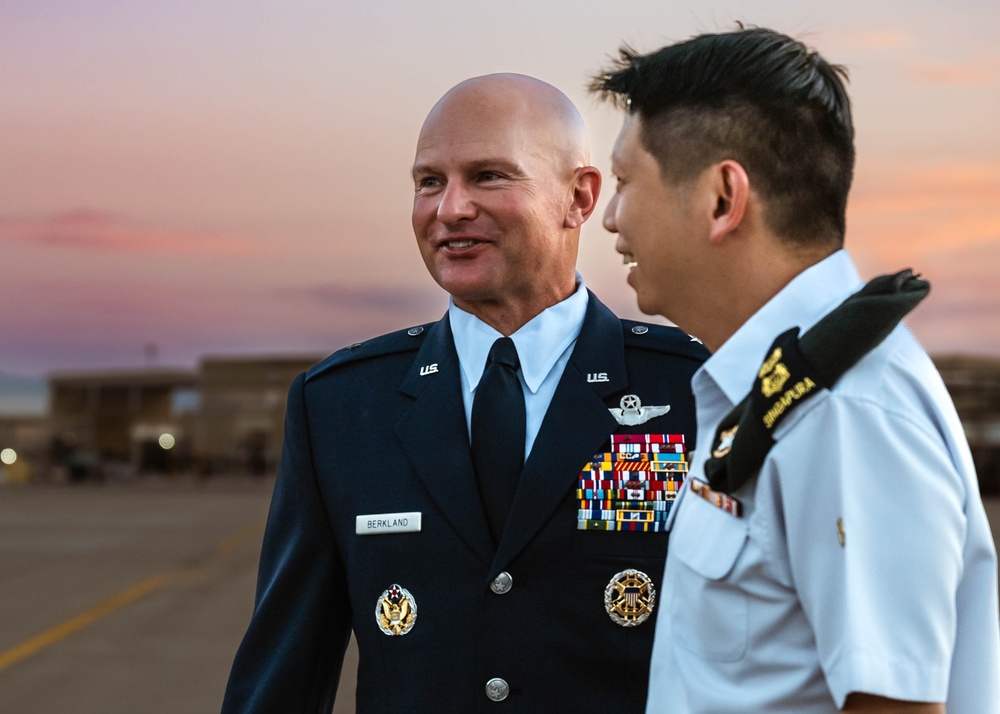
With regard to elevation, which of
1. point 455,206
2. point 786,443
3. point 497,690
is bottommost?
point 497,690

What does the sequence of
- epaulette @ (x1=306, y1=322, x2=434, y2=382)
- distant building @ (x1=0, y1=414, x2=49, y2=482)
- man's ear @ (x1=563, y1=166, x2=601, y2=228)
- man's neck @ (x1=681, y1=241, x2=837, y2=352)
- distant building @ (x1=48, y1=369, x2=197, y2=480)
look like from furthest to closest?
distant building @ (x1=48, y1=369, x2=197, y2=480) < distant building @ (x1=0, y1=414, x2=49, y2=482) < epaulette @ (x1=306, y1=322, x2=434, y2=382) < man's ear @ (x1=563, y1=166, x2=601, y2=228) < man's neck @ (x1=681, y1=241, x2=837, y2=352)

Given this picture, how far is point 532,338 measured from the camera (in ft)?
9.64

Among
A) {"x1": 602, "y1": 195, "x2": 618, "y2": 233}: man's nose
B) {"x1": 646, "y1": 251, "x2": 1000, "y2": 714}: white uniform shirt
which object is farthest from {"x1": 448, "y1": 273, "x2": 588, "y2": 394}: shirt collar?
{"x1": 646, "y1": 251, "x2": 1000, "y2": 714}: white uniform shirt

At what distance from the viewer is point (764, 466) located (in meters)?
1.62

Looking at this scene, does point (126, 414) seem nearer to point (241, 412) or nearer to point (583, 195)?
point (241, 412)

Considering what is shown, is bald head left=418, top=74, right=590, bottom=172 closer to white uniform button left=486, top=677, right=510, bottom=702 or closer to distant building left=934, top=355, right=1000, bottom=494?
white uniform button left=486, top=677, right=510, bottom=702

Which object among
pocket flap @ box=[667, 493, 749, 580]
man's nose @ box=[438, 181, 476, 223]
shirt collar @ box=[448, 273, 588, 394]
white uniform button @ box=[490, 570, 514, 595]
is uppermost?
man's nose @ box=[438, 181, 476, 223]

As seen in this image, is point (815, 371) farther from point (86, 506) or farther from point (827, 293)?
point (86, 506)

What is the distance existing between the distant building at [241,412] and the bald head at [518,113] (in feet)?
195

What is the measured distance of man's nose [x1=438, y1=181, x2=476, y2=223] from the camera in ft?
9.20

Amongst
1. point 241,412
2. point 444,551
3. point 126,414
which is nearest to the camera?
point 444,551

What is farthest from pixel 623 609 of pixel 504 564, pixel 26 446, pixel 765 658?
pixel 26 446

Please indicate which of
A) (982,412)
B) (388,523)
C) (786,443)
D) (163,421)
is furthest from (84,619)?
(163,421)

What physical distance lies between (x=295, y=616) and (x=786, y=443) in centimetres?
168
